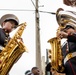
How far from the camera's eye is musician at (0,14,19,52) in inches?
215

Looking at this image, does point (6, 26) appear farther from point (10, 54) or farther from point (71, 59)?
point (71, 59)

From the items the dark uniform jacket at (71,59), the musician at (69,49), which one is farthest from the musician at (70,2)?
the dark uniform jacket at (71,59)

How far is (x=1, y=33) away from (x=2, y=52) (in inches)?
16.8

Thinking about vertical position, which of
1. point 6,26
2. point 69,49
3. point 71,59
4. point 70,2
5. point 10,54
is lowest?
point 71,59

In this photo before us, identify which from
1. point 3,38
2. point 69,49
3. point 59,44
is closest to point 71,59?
point 69,49

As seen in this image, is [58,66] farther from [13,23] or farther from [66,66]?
[13,23]

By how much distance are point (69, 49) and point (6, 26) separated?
125 cm

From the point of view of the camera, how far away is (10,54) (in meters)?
5.15

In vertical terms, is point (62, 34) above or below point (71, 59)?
above

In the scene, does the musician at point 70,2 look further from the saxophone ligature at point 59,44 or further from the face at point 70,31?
the face at point 70,31

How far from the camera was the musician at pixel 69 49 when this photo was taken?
4898mm

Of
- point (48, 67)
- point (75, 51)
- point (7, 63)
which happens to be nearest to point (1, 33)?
point (7, 63)

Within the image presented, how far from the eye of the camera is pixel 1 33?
A: 5496 millimetres

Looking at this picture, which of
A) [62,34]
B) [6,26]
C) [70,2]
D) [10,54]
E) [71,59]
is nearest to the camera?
[62,34]
